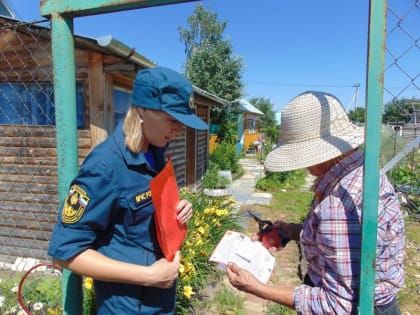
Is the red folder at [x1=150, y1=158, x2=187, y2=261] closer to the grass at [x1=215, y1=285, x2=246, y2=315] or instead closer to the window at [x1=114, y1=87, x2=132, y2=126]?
the grass at [x1=215, y1=285, x2=246, y2=315]

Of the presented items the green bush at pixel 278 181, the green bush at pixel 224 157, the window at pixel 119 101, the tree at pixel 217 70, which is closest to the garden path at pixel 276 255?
the green bush at pixel 278 181

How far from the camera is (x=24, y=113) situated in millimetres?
4066

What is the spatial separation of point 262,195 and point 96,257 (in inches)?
341

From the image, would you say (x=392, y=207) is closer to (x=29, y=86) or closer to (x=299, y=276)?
(x=299, y=276)

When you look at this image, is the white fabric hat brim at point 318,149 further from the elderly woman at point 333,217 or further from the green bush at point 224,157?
the green bush at point 224,157

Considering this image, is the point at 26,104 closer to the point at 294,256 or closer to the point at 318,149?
the point at 318,149

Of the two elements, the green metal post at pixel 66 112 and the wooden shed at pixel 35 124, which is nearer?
the green metal post at pixel 66 112

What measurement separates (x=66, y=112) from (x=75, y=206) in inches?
22.1

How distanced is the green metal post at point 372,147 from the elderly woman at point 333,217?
0.07m

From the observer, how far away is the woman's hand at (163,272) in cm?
117

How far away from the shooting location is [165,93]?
3.89 ft

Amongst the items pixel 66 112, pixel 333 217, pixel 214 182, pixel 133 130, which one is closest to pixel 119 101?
pixel 66 112

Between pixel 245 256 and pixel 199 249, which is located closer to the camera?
pixel 245 256

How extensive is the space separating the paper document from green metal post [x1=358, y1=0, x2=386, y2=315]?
502 mm
